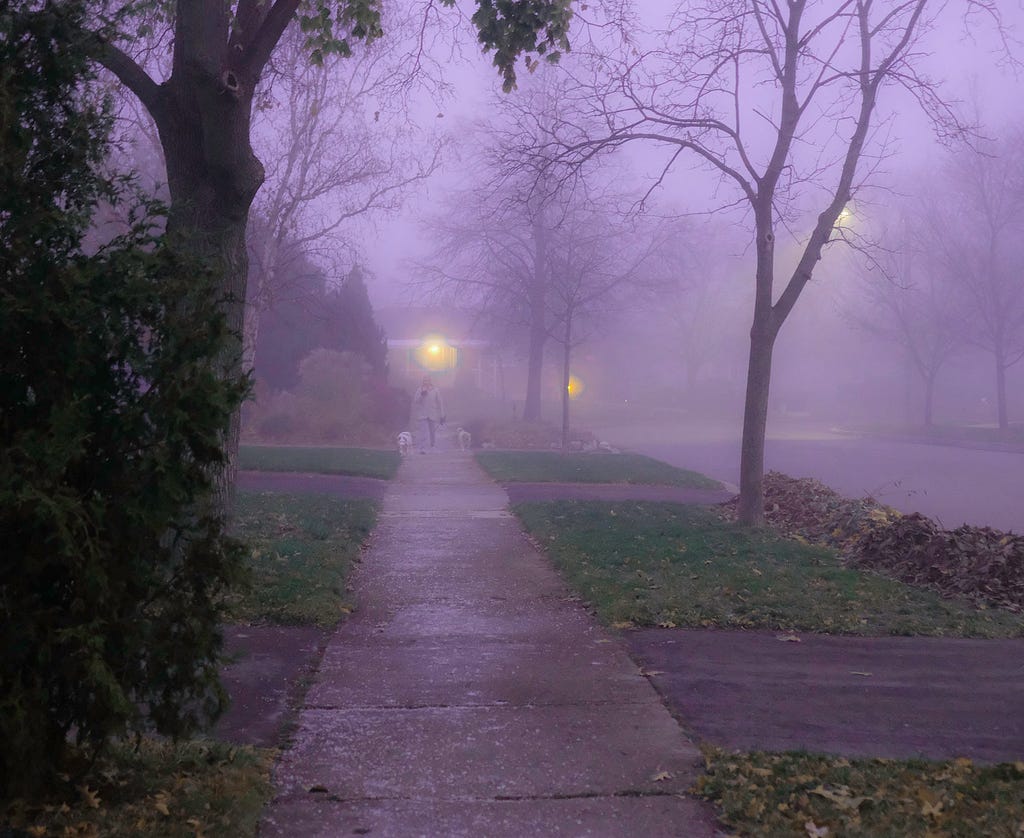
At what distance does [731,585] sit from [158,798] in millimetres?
5666

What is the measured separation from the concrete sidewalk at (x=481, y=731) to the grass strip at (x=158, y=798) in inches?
6.4

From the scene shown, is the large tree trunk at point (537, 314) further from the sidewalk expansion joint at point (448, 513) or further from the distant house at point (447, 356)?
the sidewalk expansion joint at point (448, 513)

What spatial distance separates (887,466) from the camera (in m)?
26.0

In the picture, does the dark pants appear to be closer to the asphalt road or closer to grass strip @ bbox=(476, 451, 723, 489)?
grass strip @ bbox=(476, 451, 723, 489)

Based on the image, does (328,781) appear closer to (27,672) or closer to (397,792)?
(397,792)

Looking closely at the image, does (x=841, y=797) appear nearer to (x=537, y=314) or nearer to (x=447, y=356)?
(x=537, y=314)

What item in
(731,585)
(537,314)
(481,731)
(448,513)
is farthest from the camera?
(537,314)

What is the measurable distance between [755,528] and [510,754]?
7.90 meters

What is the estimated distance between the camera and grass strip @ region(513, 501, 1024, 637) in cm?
762

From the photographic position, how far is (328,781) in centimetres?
459

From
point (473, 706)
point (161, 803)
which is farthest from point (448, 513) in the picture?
point (161, 803)

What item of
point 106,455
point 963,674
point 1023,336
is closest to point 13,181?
point 106,455

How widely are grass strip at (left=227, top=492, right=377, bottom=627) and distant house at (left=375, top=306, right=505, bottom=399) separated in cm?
4115

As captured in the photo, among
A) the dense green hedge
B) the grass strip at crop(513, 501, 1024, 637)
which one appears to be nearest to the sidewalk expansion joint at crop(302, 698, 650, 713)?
the dense green hedge
